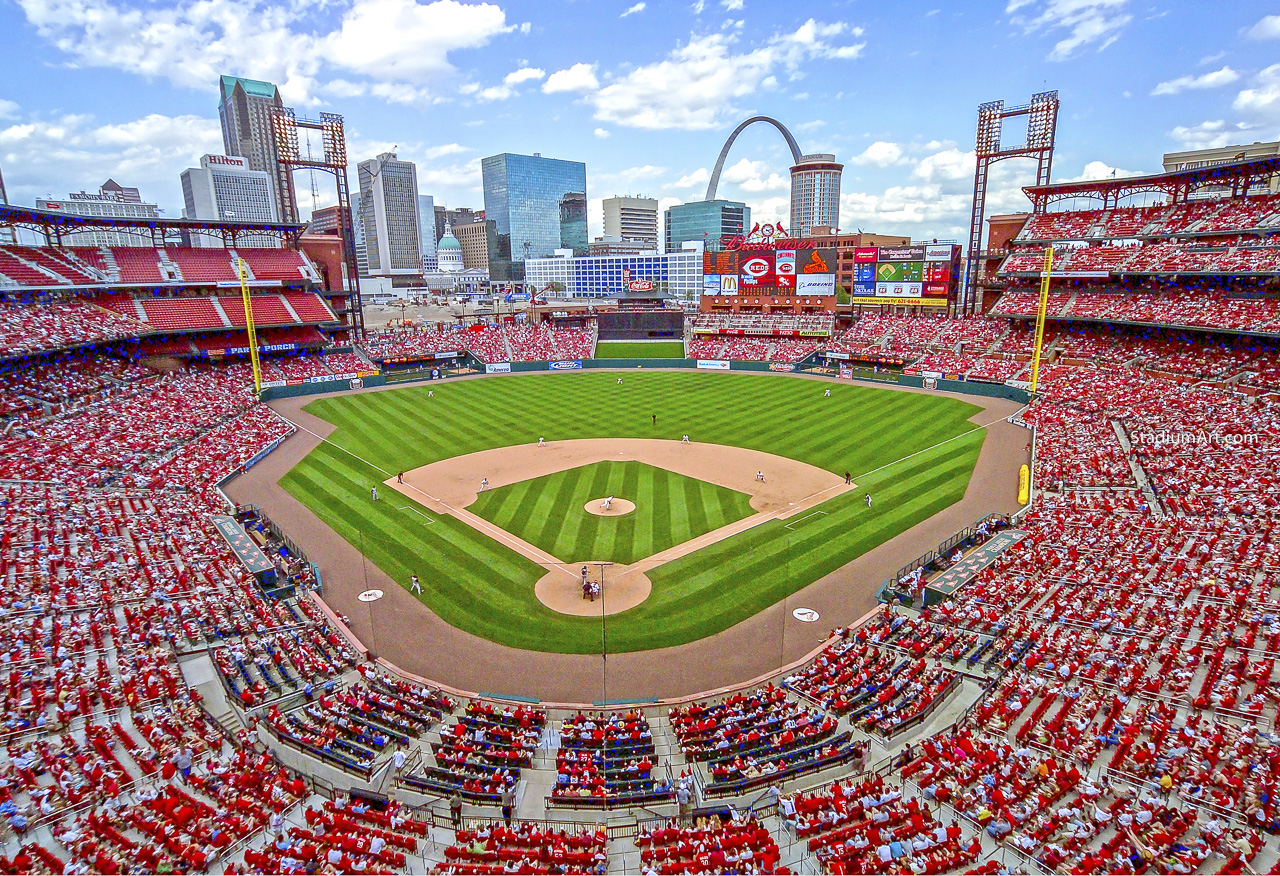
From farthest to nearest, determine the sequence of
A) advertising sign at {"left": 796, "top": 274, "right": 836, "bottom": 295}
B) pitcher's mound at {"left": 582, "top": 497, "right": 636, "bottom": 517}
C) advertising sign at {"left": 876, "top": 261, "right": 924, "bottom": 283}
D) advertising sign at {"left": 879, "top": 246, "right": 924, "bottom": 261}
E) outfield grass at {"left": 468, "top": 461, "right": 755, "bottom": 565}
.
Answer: advertising sign at {"left": 796, "top": 274, "right": 836, "bottom": 295}, advertising sign at {"left": 879, "top": 246, "right": 924, "bottom": 261}, advertising sign at {"left": 876, "top": 261, "right": 924, "bottom": 283}, pitcher's mound at {"left": 582, "top": 497, "right": 636, "bottom": 517}, outfield grass at {"left": 468, "top": 461, "right": 755, "bottom": 565}

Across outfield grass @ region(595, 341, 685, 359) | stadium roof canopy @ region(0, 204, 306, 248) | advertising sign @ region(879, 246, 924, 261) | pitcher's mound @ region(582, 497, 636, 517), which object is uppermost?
stadium roof canopy @ region(0, 204, 306, 248)

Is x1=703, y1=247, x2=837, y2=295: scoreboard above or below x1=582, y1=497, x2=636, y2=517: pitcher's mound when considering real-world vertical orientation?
above

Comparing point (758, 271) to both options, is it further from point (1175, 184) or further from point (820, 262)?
point (1175, 184)

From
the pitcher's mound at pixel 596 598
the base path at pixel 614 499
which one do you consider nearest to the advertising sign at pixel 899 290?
the base path at pixel 614 499

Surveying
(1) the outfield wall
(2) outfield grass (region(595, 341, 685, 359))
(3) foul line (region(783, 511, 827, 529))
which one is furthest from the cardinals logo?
(3) foul line (region(783, 511, 827, 529))

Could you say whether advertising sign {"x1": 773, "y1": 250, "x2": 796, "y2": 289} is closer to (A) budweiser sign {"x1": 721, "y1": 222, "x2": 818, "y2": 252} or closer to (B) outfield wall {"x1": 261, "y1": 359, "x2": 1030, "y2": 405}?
(A) budweiser sign {"x1": 721, "y1": 222, "x2": 818, "y2": 252}

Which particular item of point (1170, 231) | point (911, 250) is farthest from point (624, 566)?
point (911, 250)

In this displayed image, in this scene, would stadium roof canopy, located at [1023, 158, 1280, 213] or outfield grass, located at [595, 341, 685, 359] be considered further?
outfield grass, located at [595, 341, 685, 359]
